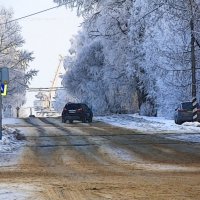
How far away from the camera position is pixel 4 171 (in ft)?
36.5

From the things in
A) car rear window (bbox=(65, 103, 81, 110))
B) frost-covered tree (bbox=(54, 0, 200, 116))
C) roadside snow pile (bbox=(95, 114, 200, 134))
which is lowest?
roadside snow pile (bbox=(95, 114, 200, 134))

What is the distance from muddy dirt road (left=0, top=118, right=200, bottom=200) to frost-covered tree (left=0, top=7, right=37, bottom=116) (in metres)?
44.2

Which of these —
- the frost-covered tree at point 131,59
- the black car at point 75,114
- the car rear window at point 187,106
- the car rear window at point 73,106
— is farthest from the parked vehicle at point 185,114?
the car rear window at point 73,106

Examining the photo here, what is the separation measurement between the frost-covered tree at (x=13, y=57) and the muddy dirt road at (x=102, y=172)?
44233 mm

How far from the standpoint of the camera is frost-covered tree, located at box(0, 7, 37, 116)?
6034cm

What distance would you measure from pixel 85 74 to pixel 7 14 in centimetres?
1561

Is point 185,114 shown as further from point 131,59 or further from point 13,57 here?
point 13,57

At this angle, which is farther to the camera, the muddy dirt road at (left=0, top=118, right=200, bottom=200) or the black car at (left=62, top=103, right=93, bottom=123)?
the black car at (left=62, top=103, right=93, bottom=123)

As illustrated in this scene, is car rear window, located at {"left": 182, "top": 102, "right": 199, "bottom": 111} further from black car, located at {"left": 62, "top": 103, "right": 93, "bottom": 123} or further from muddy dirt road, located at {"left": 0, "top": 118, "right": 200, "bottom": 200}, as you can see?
muddy dirt road, located at {"left": 0, "top": 118, "right": 200, "bottom": 200}

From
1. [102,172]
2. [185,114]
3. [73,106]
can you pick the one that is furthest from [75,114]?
[102,172]

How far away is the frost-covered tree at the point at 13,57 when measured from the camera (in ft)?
198

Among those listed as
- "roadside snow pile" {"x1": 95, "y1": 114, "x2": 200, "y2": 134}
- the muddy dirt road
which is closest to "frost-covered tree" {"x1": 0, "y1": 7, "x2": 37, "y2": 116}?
"roadside snow pile" {"x1": 95, "y1": 114, "x2": 200, "y2": 134}

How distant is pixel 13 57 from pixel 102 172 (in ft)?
177

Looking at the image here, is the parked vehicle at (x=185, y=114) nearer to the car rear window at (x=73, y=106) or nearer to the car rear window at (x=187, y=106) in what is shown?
the car rear window at (x=187, y=106)
